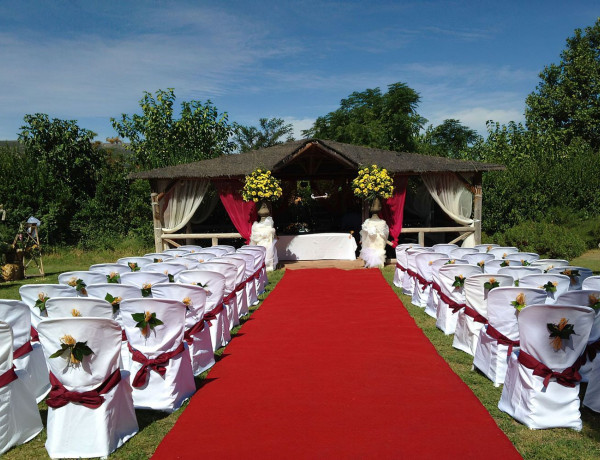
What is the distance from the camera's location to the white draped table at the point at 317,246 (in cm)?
1532

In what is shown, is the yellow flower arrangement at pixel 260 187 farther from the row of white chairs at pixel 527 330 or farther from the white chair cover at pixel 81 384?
the white chair cover at pixel 81 384

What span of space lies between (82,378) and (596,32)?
33650mm

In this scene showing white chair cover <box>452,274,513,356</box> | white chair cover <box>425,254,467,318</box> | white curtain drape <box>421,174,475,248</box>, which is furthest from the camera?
white curtain drape <box>421,174,475,248</box>

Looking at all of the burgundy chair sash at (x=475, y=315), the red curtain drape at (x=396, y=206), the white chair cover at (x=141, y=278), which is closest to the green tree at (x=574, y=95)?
the red curtain drape at (x=396, y=206)

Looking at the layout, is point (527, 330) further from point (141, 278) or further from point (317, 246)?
point (317, 246)

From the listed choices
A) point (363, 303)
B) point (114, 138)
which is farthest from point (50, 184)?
point (114, 138)

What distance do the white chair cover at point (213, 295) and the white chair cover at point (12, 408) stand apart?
2.34m

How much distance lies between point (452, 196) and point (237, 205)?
263 inches

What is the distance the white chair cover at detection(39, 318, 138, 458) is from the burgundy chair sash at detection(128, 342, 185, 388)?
2.48 feet

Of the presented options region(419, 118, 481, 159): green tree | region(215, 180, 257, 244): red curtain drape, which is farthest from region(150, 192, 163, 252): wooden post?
region(419, 118, 481, 159): green tree

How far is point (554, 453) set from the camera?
3846 mm

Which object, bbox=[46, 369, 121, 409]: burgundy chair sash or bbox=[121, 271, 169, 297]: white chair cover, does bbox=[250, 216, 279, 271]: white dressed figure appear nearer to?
bbox=[121, 271, 169, 297]: white chair cover

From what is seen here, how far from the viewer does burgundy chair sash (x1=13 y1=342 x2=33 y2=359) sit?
196 inches

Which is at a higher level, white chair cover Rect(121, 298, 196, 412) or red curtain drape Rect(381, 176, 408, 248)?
red curtain drape Rect(381, 176, 408, 248)
